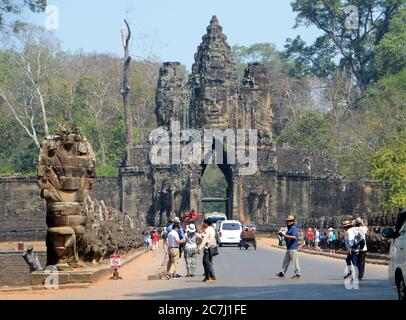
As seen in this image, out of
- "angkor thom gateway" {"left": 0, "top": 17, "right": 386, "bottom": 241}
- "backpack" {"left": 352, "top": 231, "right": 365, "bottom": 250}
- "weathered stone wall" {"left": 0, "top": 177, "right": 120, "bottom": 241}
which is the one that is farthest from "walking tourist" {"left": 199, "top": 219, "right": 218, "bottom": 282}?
"weathered stone wall" {"left": 0, "top": 177, "right": 120, "bottom": 241}

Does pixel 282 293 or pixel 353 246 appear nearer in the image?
pixel 282 293

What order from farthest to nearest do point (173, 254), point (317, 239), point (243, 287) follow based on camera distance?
point (317, 239)
point (173, 254)
point (243, 287)

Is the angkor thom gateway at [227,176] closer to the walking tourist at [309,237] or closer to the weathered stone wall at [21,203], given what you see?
the weathered stone wall at [21,203]

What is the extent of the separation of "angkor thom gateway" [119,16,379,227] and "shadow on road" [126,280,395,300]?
52.4 meters

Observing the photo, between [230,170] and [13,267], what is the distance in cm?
3674

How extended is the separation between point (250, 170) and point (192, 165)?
3968 millimetres

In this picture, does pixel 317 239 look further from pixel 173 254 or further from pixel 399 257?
pixel 399 257

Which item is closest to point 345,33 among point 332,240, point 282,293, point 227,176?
point 227,176

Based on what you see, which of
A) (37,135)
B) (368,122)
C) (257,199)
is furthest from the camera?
(37,135)

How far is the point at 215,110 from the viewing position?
79.9 meters

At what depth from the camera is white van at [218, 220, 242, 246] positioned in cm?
6078

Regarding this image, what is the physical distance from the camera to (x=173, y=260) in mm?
30516
